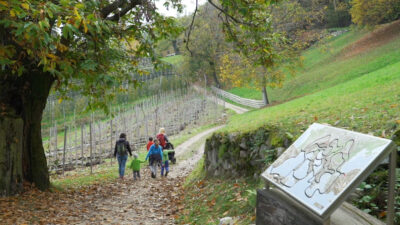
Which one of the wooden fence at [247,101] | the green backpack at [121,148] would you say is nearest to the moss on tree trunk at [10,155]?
the green backpack at [121,148]

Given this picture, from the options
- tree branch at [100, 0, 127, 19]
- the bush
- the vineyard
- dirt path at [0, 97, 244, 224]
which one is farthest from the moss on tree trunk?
the bush

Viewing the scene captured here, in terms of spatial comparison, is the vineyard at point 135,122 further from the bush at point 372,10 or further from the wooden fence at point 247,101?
the bush at point 372,10

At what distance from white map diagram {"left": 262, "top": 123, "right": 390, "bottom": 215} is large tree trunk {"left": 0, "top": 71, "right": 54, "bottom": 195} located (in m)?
6.35

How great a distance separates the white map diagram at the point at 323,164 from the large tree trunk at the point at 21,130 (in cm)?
635

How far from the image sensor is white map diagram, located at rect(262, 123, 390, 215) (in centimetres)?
232

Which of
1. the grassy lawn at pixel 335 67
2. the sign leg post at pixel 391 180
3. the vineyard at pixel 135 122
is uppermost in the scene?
the grassy lawn at pixel 335 67

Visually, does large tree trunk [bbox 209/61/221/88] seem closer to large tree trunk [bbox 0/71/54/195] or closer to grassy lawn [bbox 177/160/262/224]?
large tree trunk [bbox 0/71/54/195]

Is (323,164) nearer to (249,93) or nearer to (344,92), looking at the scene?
(344,92)

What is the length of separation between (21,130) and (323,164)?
718 centimetres

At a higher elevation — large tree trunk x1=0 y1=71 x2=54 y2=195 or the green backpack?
large tree trunk x1=0 y1=71 x2=54 y2=195

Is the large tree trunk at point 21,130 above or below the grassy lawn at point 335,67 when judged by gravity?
below

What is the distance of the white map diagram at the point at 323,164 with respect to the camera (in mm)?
2320

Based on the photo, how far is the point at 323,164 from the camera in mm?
2699

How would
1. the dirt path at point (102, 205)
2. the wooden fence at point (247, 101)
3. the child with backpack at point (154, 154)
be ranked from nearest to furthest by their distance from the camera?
the dirt path at point (102, 205), the child with backpack at point (154, 154), the wooden fence at point (247, 101)
